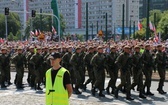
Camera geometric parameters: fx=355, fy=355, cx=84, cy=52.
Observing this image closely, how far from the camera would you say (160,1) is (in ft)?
448

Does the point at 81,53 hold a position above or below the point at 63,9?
below

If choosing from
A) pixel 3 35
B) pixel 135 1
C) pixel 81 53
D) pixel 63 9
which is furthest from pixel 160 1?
pixel 81 53

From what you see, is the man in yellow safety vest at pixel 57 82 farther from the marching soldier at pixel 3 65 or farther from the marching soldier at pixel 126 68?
the marching soldier at pixel 3 65

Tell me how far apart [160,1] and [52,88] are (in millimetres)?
135639

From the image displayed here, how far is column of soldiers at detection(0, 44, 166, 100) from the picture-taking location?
1191cm

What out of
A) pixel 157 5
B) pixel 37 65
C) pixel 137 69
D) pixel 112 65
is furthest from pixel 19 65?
pixel 157 5

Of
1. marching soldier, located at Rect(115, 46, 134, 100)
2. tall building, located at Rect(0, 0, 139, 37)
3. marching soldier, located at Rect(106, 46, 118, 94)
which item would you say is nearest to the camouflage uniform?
marching soldier, located at Rect(106, 46, 118, 94)

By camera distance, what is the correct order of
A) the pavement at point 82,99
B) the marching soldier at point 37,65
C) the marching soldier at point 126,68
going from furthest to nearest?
the marching soldier at point 37,65
the marching soldier at point 126,68
the pavement at point 82,99

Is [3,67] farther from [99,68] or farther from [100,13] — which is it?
[100,13]

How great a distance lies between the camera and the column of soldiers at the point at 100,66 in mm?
11906

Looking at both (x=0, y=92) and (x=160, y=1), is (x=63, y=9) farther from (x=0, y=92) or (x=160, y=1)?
(x=0, y=92)

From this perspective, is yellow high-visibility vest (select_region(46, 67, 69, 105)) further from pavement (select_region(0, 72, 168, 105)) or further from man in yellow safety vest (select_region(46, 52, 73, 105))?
pavement (select_region(0, 72, 168, 105))

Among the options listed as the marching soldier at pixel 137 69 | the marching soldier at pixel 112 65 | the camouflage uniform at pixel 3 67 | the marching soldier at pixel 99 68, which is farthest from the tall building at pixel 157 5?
the marching soldier at pixel 137 69

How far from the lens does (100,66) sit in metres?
12.5
